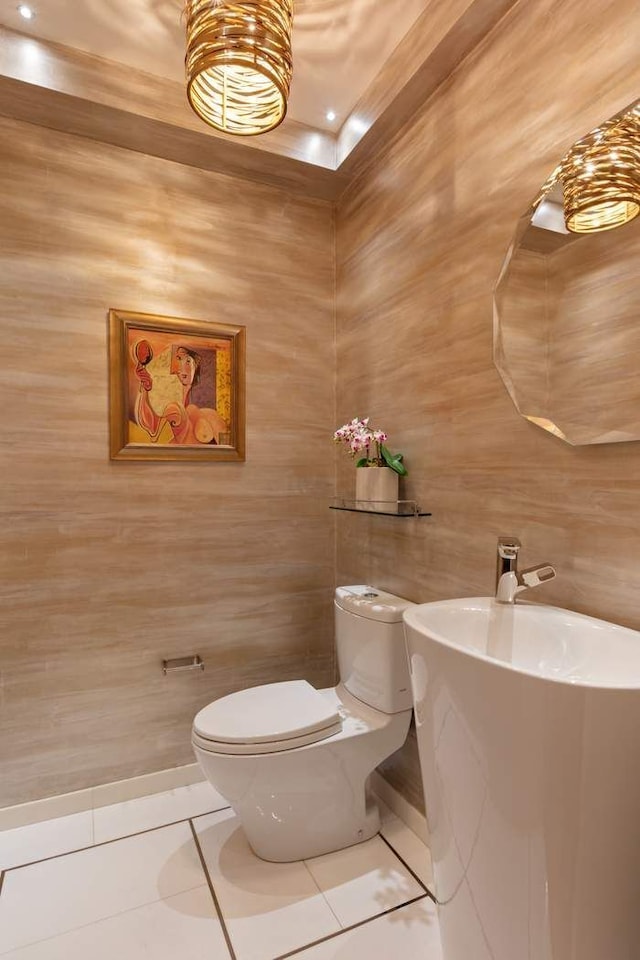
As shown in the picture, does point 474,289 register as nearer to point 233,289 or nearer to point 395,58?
point 395,58

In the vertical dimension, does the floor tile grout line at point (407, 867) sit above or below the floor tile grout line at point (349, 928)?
below

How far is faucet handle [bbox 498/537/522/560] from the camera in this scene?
4.29 feet

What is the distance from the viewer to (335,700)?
1907mm

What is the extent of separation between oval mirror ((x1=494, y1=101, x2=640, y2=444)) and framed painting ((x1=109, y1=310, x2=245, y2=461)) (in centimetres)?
118

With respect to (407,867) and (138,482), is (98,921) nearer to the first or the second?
(407,867)

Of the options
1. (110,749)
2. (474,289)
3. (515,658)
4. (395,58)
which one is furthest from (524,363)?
(110,749)

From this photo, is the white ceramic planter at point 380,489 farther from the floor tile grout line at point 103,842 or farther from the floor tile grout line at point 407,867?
the floor tile grout line at point 103,842

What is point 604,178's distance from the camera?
1.18 meters

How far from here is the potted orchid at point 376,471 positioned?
1.87 meters

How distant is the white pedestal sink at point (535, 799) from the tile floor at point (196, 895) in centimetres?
47

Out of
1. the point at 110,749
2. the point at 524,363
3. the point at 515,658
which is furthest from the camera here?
the point at 110,749

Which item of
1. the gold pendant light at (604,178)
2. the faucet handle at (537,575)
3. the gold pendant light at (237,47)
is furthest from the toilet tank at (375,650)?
the gold pendant light at (237,47)

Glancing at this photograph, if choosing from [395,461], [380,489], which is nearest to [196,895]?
[380,489]

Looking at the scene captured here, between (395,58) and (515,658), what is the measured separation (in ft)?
6.33
